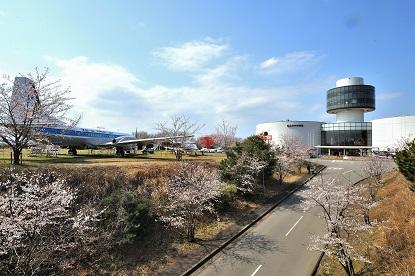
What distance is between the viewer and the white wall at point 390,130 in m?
89.1

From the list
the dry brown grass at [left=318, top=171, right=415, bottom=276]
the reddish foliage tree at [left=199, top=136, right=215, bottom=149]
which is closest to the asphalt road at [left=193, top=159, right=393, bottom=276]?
the dry brown grass at [left=318, top=171, right=415, bottom=276]

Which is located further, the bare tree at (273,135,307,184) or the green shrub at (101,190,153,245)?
the bare tree at (273,135,307,184)

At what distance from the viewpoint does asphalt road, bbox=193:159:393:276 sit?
17.3 m

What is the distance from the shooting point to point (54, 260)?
15.7 metres

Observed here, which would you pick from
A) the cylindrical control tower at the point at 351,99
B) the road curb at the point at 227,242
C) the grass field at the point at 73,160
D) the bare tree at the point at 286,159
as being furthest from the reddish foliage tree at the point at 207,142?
the road curb at the point at 227,242

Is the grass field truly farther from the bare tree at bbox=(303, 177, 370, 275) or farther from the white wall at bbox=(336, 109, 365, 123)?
the white wall at bbox=(336, 109, 365, 123)

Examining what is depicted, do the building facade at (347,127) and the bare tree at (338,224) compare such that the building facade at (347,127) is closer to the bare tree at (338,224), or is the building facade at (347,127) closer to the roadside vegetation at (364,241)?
the roadside vegetation at (364,241)

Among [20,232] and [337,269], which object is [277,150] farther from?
[20,232]

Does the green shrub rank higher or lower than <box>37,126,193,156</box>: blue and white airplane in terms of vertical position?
lower

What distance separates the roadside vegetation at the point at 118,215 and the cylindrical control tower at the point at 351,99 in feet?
268

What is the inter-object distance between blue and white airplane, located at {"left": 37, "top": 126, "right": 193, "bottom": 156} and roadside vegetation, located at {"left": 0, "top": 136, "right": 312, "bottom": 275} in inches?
418

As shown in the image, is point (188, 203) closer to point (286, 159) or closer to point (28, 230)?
point (28, 230)

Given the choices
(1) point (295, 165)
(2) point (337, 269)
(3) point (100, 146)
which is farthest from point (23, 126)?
(1) point (295, 165)

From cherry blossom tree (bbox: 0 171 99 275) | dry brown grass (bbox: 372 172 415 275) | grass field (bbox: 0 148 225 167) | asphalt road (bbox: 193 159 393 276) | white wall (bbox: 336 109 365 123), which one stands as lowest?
asphalt road (bbox: 193 159 393 276)
